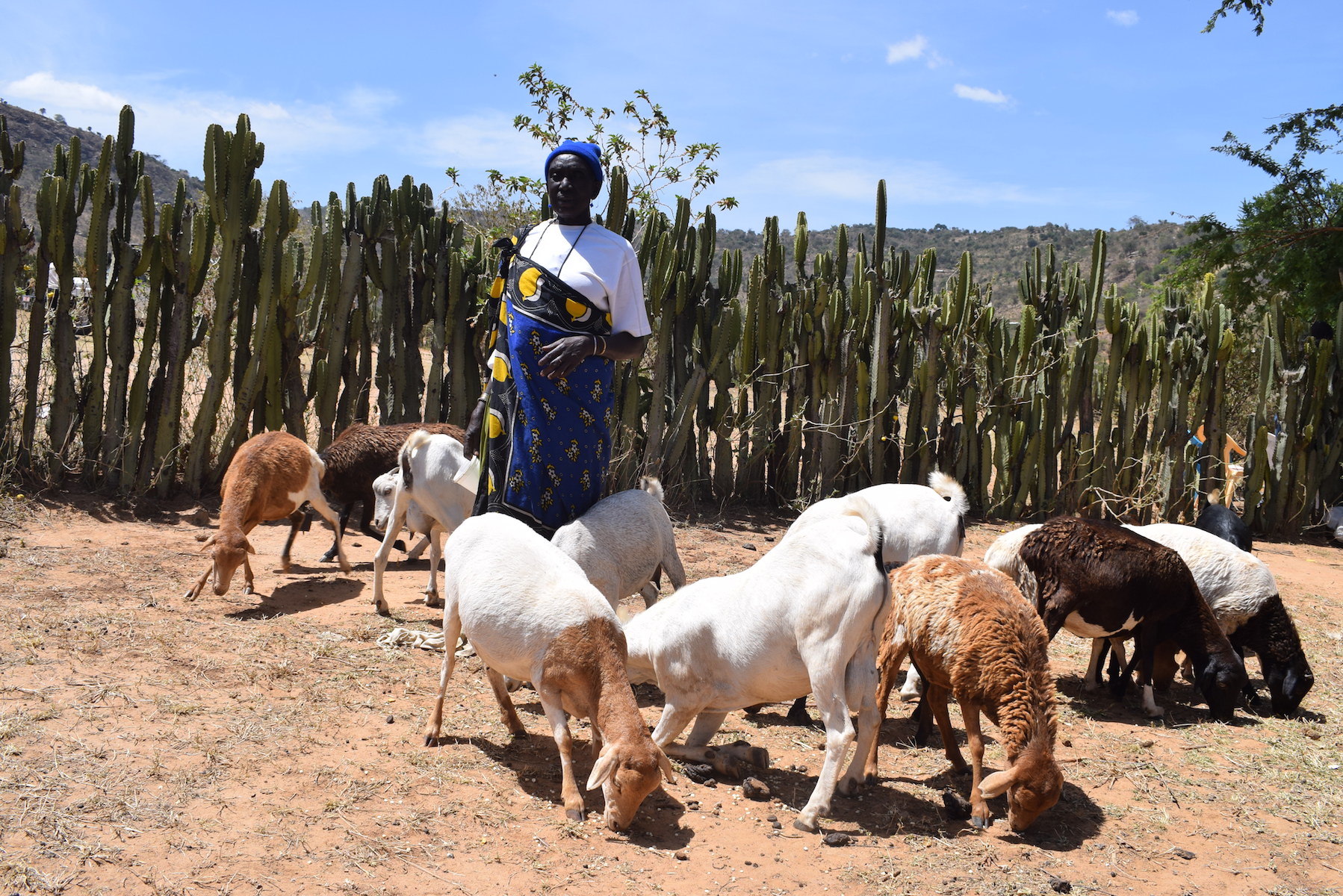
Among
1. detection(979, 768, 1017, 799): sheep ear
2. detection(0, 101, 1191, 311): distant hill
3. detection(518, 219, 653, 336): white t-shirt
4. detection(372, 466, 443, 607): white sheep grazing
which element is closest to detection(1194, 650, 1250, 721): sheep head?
detection(979, 768, 1017, 799): sheep ear

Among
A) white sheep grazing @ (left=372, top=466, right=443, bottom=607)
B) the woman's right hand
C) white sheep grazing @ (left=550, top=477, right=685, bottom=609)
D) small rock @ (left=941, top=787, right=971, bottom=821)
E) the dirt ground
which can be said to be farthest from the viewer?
white sheep grazing @ (left=372, top=466, right=443, bottom=607)

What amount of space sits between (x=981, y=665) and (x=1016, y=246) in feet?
137

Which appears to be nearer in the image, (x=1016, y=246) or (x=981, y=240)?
(x=1016, y=246)

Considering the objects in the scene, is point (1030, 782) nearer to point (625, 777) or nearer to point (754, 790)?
point (754, 790)

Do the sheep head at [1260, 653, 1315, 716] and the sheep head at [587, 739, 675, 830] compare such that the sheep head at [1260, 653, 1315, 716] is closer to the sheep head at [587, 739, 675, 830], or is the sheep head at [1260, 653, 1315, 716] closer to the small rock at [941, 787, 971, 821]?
the small rock at [941, 787, 971, 821]

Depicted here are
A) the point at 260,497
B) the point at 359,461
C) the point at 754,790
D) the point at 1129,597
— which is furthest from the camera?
the point at 359,461

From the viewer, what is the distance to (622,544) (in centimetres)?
526

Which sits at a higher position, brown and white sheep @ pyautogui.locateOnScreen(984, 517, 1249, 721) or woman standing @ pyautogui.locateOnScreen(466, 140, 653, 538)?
woman standing @ pyautogui.locateOnScreen(466, 140, 653, 538)

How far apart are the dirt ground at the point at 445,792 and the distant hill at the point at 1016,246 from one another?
30.4 meters

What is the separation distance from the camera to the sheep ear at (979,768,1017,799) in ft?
13.6

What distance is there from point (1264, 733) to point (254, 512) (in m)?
7.01

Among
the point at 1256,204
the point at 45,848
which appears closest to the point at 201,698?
the point at 45,848

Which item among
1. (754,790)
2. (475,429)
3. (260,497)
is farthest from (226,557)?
(754,790)

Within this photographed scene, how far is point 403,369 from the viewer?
34.3 feet
